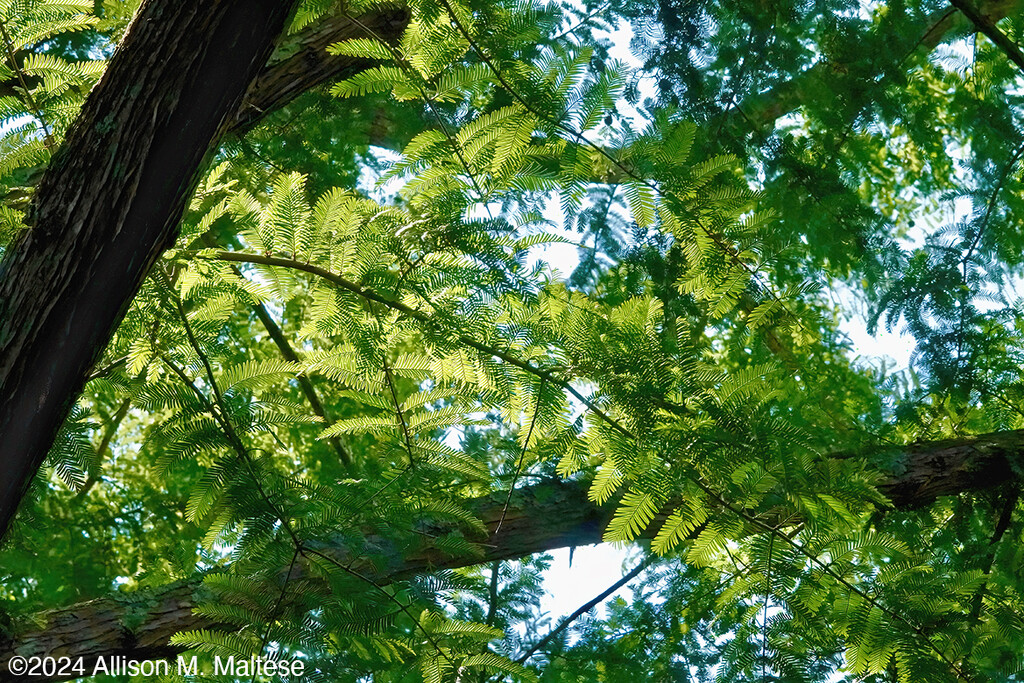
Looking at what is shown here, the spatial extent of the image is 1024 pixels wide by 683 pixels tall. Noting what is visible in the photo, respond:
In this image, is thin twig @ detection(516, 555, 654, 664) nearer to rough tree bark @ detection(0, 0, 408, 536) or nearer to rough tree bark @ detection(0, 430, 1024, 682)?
rough tree bark @ detection(0, 430, 1024, 682)

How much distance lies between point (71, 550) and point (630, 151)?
4.16 metres

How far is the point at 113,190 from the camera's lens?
2.41 m

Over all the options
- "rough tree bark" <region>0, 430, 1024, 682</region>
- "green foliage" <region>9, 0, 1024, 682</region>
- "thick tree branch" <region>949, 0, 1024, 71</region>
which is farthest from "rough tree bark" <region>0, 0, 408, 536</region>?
"thick tree branch" <region>949, 0, 1024, 71</region>

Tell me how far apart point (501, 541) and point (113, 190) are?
7.71ft

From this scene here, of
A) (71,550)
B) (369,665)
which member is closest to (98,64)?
(369,665)

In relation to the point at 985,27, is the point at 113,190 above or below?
below

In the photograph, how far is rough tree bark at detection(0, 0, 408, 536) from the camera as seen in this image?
7.91ft

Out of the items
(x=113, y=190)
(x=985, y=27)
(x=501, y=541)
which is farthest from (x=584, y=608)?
(x=985, y=27)

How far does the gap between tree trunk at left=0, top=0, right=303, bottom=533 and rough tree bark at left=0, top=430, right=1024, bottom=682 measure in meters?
1.20

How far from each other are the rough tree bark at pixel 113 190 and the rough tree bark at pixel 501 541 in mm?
1193

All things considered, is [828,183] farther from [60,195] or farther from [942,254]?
[60,195]

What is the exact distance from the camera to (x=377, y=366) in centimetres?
333

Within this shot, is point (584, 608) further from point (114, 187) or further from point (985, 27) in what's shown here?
point (985, 27)

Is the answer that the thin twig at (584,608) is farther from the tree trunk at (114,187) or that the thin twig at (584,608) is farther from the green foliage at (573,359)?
the tree trunk at (114,187)
